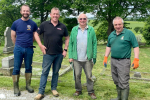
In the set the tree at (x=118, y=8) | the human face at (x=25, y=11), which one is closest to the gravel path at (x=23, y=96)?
the human face at (x=25, y=11)

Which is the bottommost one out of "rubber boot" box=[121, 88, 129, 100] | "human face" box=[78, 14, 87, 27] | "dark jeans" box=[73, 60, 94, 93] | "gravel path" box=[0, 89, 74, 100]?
"gravel path" box=[0, 89, 74, 100]

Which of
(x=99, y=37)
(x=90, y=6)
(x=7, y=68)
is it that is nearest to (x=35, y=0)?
(x=90, y=6)

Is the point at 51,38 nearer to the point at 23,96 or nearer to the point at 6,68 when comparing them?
the point at 23,96

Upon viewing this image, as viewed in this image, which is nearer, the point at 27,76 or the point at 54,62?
the point at 54,62

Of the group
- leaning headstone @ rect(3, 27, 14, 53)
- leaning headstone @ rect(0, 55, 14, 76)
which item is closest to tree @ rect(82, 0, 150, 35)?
leaning headstone @ rect(3, 27, 14, 53)

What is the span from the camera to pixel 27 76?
4.41 m

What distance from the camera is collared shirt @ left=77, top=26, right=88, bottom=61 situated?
392 centimetres

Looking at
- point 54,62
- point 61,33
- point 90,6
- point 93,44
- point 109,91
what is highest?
point 90,6

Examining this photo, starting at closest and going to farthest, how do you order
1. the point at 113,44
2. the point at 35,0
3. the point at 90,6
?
the point at 113,44 < the point at 90,6 < the point at 35,0

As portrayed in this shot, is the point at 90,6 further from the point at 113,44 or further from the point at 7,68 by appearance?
the point at 113,44

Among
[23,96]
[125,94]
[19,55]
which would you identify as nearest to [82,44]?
[125,94]

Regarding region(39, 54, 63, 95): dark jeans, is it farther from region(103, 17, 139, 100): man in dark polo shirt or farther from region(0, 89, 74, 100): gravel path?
region(103, 17, 139, 100): man in dark polo shirt

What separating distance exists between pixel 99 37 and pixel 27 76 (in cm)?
3325

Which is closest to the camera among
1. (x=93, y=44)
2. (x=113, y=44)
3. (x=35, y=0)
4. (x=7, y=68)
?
(x=113, y=44)
